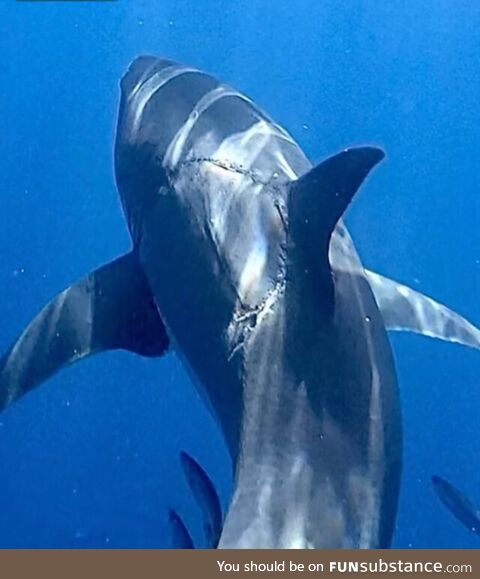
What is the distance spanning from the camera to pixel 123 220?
19.5 m

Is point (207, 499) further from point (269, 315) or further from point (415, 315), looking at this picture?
point (269, 315)

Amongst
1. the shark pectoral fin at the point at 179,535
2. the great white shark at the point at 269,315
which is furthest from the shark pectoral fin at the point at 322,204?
the shark pectoral fin at the point at 179,535

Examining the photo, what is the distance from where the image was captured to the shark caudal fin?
261 inches

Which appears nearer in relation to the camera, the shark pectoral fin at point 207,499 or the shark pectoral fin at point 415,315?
the shark pectoral fin at point 415,315

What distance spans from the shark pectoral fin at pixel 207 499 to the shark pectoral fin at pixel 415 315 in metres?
1.21

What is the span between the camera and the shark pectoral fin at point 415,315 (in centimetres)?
405

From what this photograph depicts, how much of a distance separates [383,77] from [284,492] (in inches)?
757

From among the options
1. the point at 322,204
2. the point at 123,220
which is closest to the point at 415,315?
the point at 322,204

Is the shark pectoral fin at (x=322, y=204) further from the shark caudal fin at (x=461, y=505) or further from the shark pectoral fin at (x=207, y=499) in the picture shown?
the shark caudal fin at (x=461, y=505)

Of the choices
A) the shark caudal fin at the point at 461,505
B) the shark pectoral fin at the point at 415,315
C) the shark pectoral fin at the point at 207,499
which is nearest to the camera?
the shark pectoral fin at the point at 415,315

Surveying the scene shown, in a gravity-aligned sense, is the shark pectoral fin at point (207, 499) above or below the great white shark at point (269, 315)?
below

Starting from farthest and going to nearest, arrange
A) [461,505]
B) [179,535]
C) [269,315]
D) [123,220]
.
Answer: [123,220]
[461,505]
[179,535]
[269,315]

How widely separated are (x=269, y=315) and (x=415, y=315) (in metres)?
1.15
